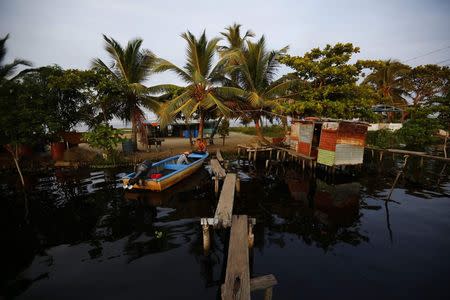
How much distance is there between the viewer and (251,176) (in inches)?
550

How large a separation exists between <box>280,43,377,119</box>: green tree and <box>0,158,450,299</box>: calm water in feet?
21.7

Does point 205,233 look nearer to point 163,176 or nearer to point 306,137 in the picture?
point 163,176

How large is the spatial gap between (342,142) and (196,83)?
10557mm

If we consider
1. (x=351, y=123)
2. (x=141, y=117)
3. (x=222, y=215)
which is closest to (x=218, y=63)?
(x=141, y=117)

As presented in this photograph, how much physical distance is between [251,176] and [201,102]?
6.56 metres

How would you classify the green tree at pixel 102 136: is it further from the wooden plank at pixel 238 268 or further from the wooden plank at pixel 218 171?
the wooden plank at pixel 238 268

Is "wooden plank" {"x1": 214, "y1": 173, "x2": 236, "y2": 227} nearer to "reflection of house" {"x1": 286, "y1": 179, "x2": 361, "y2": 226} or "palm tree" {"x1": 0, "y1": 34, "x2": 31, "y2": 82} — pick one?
"reflection of house" {"x1": 286, "y1": 179, "x2": 361, "y2": 226}

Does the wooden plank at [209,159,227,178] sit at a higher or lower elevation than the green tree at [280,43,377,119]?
lower

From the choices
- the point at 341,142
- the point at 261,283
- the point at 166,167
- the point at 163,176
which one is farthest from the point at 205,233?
the point at 341,142

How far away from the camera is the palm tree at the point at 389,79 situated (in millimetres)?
29188

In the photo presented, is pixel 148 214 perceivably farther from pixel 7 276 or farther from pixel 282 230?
pixel 282 230

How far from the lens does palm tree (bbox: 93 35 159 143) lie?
53.7 feet

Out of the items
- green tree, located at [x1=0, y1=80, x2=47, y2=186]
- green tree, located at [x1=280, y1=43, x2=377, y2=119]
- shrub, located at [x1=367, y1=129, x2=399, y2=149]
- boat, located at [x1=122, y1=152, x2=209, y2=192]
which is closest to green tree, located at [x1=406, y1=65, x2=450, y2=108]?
shrub, located at [x1=367, y1=129, x2=399, y2=149]

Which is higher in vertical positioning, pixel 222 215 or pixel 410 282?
pixel 222 215
